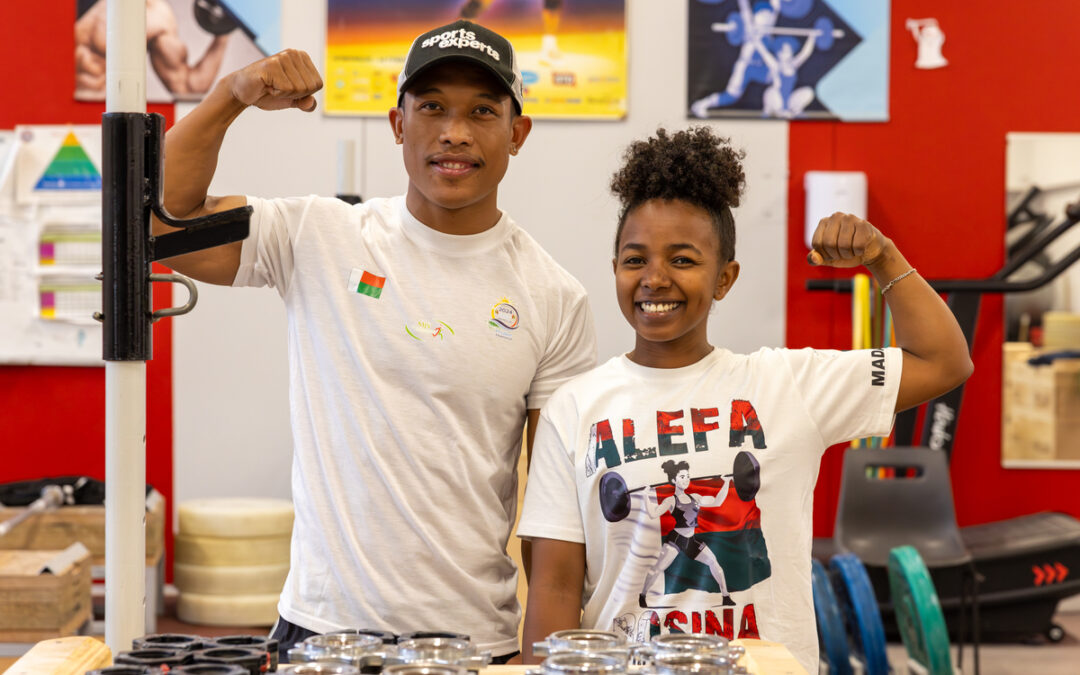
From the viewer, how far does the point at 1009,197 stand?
488 centimetres

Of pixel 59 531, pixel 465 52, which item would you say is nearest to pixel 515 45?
pixel 59 531

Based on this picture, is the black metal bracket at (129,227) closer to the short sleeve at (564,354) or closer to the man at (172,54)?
the short sleeve at (564,354)

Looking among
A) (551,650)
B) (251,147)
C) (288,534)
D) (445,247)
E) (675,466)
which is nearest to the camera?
(551,650)

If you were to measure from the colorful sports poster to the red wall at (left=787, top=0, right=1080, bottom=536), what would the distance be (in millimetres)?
913

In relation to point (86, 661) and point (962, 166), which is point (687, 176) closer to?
point (86, 661)

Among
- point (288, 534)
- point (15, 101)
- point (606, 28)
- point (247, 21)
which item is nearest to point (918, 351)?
point (288, 534)

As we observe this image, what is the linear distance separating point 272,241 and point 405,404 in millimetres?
322

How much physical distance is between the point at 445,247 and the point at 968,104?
3.84m

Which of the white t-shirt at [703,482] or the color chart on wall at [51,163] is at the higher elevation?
the color chart on wall at [51,163]

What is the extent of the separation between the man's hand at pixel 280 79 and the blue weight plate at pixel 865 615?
2.63 meters

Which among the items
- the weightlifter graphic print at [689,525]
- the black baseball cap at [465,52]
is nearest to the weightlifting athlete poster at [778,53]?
the black baseball cap at [465,52]

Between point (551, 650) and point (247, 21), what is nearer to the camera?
point (551, 650)

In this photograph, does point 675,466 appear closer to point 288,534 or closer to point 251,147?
point 288,534

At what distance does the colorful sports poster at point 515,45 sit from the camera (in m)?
4.71
